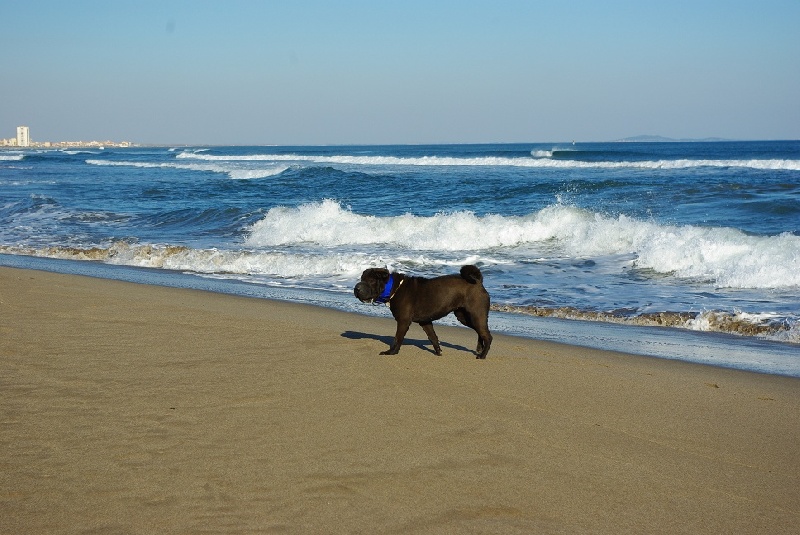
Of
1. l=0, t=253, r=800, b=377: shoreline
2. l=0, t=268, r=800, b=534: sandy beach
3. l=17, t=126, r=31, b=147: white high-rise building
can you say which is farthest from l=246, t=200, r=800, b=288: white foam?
l=17, t=126, r=31, b=147: white high-rise building

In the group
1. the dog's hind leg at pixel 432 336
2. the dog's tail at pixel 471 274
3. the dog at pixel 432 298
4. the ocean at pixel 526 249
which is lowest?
the ocean at pixel 526 249

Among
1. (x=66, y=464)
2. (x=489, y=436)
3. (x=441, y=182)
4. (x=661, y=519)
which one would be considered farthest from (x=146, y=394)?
(x=441, y=182)

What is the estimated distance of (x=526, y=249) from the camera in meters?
16.3

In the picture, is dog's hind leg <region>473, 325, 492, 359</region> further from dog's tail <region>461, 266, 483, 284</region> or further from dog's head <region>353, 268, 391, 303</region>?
dog's head <region>353, 268, 391, 303</region>

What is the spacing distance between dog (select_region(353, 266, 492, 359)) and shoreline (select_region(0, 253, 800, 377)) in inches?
63.8

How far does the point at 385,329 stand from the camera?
846 centimetres

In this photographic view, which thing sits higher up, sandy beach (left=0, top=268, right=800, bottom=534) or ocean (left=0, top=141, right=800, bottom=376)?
sandy beach (left=0, top=268, right=800, bottom=534)

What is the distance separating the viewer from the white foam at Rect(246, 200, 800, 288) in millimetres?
12125

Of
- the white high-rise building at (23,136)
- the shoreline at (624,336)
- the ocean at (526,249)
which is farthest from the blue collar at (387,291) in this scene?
the white high-rise building at (23,136)

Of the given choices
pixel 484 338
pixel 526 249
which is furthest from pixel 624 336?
pixel 526 249

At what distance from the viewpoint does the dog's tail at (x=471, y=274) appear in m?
6.67

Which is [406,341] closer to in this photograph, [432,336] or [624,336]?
[432,336]

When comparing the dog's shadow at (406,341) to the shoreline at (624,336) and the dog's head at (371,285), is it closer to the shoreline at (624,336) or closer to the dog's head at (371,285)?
the dog's head at (371,285)

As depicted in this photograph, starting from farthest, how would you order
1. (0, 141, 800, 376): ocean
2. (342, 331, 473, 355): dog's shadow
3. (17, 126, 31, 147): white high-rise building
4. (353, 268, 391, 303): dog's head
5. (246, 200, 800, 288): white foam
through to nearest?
(17, 126, 31, 147): white high-rise building → (246, 200, 800, 288): white foam → (0, 141, 800, 376): ocean → (342, 331, 473, 355): dog's shadow → (353, 268, 391, 303): dog's head
